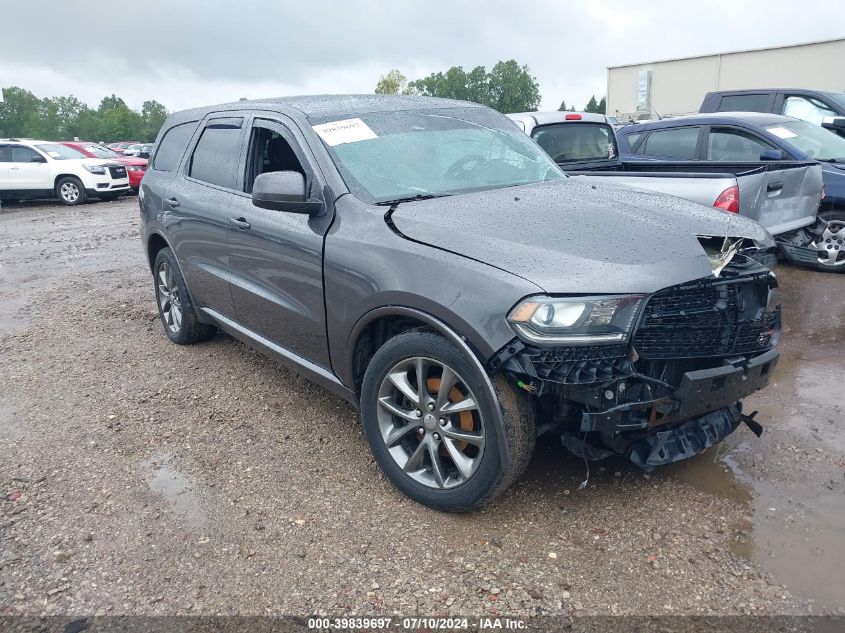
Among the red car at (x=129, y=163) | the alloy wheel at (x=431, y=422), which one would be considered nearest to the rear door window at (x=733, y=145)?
the alloy wheel at (x=431, y=422)

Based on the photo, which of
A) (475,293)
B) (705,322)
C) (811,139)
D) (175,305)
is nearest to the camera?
(475,293)

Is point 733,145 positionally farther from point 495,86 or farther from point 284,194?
point 495,86

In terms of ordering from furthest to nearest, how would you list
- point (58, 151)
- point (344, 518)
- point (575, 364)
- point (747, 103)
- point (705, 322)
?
point (58, 151) → point (747, 103) → point (344, 518) → point (705, 322) → point (575, 364)

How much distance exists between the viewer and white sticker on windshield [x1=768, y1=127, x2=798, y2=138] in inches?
289

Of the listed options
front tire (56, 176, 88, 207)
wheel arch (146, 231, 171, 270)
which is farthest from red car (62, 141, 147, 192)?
wheel arch (146, 231, 171, 270)

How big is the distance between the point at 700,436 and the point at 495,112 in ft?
8.59

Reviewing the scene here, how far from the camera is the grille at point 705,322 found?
103 inches

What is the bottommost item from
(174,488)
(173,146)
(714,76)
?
(174,488)

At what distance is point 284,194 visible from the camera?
3244 mm

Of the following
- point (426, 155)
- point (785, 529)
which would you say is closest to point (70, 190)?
point (426, 155)

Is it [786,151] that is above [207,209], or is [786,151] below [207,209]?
above

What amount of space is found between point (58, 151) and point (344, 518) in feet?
58.6

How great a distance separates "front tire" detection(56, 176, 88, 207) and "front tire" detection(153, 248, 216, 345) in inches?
545

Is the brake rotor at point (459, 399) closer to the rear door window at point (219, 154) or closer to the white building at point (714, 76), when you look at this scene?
the rear door window at point (219, 154)
